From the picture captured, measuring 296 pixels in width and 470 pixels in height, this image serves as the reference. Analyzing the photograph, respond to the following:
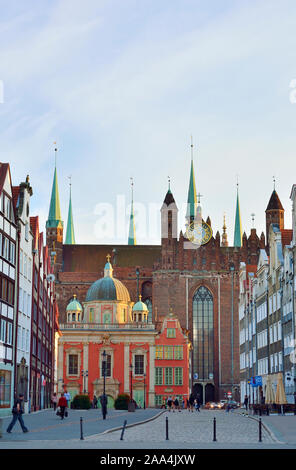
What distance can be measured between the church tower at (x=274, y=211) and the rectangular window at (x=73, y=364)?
37243 millimetres

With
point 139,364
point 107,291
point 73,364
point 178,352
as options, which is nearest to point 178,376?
point 178,352

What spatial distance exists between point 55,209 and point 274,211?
117 feet

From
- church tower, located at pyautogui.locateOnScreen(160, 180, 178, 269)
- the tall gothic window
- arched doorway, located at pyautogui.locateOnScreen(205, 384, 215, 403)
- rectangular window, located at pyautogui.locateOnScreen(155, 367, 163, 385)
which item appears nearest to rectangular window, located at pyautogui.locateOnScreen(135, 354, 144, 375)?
rectangular window, located at pyautogui.locateOnScreen(155, 367, 163, 385)

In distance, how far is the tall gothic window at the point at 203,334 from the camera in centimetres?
11147

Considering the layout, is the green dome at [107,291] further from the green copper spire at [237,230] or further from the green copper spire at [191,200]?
the green copper spire at [237,230]

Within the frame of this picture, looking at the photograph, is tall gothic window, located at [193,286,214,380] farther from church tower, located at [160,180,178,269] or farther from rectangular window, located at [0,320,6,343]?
rectangular window, located at [0,320,6,343]

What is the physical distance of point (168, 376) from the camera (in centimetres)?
10019

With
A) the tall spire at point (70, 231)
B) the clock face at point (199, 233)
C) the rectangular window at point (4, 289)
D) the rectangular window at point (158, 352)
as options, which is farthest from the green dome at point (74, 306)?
the rectangular window at point (4, 289)

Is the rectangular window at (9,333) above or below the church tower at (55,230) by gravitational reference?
below

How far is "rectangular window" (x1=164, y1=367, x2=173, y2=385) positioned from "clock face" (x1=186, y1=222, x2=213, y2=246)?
76.7 ft

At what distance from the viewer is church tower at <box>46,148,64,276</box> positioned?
124500 mm

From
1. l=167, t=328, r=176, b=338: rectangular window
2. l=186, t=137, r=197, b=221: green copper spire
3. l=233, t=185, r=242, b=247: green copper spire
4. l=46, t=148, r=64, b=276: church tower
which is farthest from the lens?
l=233, t=185, r=242, b=247: green copper spire

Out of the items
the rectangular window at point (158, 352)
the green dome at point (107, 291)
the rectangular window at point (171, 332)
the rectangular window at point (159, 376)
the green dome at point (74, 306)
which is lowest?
the rectangular window at point (159, 376)
